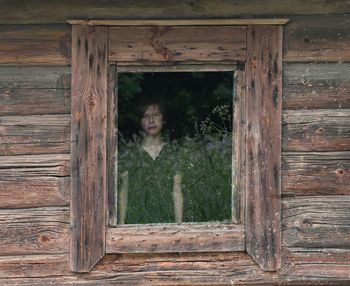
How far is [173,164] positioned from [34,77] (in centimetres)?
126

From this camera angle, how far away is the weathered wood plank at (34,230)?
5.50m

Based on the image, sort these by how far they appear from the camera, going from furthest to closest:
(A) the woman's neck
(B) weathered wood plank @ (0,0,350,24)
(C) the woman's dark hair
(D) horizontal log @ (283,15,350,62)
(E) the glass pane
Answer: (C) the woman's dark hair < (A) the woman's neck < (E) the glass pane < (D) horizontal log @ (283,15,350,62) < (B) weathered wood plank @ (0,0,350,24)

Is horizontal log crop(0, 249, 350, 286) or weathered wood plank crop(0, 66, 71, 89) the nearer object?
weathered wood plank crop(0, 66, 71, 89)

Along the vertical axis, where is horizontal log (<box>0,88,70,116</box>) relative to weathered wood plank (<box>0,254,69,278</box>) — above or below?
above

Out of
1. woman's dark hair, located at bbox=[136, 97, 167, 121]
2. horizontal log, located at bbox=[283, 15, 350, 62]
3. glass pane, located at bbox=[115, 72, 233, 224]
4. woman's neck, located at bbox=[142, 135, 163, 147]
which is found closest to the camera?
horizontal log, located at bbox=[283, 15, 350, 62]

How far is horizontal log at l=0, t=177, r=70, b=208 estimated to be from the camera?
5473 millimetres

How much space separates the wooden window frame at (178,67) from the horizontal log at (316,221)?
79mm

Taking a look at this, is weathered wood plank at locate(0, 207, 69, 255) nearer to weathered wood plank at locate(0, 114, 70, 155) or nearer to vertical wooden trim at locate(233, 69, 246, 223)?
weathered wood plank at locate(0, 114, 70, 155)

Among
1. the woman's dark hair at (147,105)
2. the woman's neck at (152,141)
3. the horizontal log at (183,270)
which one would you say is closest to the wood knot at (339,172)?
the horizontal log at (183,270)

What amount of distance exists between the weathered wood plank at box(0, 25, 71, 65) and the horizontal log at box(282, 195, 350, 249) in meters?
1.62

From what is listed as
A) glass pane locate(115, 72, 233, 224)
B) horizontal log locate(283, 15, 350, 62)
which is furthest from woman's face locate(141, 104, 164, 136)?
horizontal log locate(283, 15, 350, 62)

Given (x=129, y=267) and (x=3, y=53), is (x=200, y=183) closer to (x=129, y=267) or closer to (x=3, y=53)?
(x=129, y=267)

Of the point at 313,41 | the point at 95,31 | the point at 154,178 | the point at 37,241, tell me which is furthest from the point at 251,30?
the point at 37,241

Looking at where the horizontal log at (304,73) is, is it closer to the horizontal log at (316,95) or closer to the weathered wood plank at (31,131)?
the horizontal log at (316,95)
